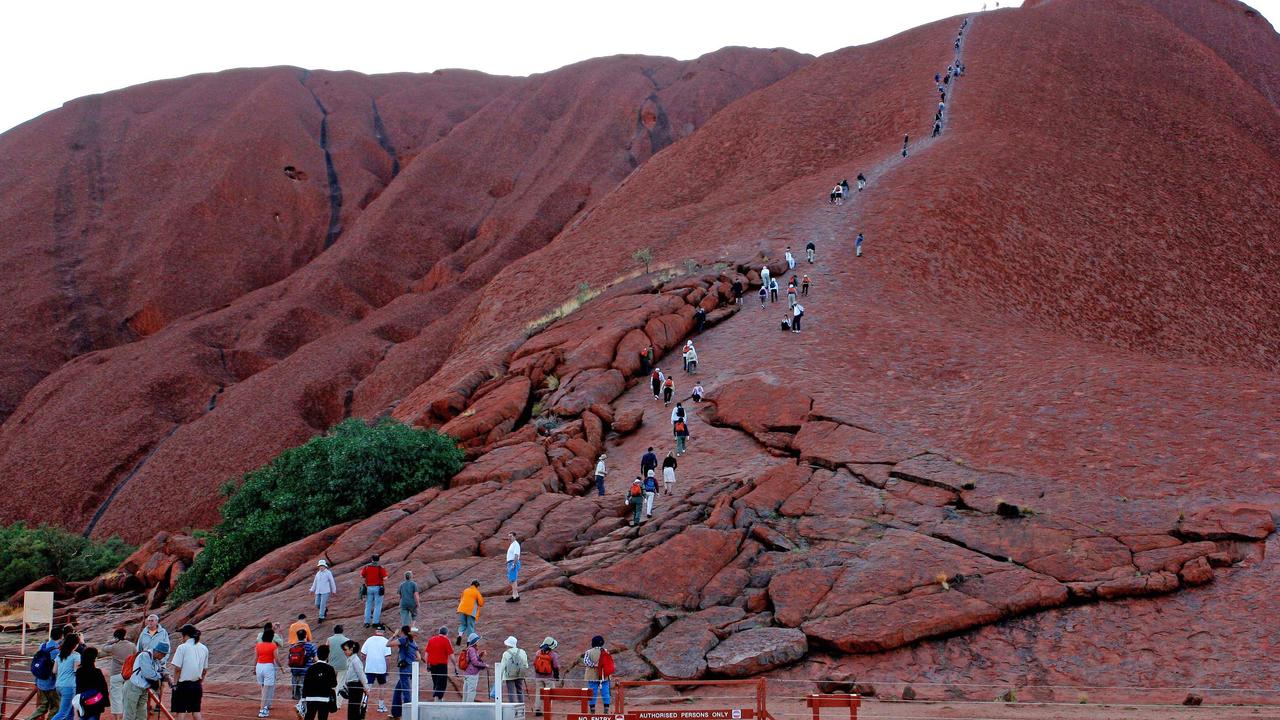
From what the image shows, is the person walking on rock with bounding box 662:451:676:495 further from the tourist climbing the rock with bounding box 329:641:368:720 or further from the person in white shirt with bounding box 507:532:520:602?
the tourist climbing the rock with bounding box 329:641:368:720

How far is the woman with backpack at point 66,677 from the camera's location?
13602mm

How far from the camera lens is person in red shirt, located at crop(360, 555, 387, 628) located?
19.9 meters

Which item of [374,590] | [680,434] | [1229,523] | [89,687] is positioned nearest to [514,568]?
[374,590]

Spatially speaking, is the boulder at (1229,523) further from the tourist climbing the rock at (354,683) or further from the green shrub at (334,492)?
the green shrub at (334,492)

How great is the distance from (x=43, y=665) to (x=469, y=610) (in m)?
6.71

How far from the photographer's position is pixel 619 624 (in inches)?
749

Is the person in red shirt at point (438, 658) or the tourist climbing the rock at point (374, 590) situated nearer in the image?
the person in red shirt at point (438, 658)

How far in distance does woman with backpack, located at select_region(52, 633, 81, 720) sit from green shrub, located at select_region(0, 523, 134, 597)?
27066mm

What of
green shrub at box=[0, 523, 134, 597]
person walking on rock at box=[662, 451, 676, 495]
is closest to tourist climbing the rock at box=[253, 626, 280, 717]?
person walking on rock at box=[662, 451, 676, 495]

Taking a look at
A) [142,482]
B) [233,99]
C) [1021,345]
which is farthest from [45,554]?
[233,99]

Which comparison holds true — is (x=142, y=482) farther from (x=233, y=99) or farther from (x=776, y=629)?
(x=233, y=99)

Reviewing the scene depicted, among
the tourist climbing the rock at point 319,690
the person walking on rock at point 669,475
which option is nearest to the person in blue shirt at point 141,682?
the tourist climbing the rock at point 319,690

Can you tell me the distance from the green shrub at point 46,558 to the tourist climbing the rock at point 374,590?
23.2 m

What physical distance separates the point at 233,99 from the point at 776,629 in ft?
283
